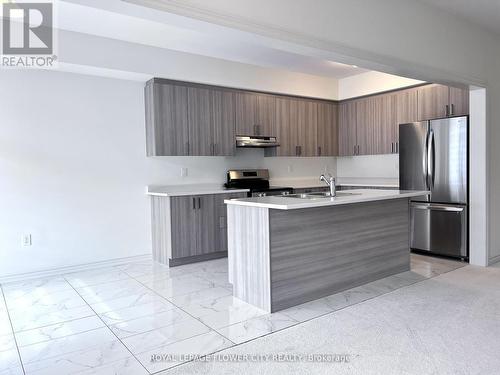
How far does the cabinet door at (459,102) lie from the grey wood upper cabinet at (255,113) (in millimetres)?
2405

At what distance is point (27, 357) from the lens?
2363 millimetres

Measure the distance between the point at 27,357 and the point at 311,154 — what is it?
481cm

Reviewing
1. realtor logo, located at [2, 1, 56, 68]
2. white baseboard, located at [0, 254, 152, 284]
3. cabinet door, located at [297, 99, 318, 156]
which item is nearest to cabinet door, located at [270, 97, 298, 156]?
cabinet door, located at [297, 99, 318, 156]

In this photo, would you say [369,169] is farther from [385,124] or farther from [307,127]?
[307,127]

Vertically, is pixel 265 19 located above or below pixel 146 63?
below

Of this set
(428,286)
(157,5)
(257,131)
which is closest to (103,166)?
(257,131)

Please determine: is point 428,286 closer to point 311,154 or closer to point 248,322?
point 248,322

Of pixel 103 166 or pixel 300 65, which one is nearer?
pixel 103 166

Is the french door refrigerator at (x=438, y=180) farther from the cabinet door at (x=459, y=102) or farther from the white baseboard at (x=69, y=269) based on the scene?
the white baseboard at (x=69, y=269)

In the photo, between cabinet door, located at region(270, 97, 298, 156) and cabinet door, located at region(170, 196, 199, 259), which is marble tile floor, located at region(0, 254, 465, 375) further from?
cabinet door, located at region(270, 97, 298, 156)

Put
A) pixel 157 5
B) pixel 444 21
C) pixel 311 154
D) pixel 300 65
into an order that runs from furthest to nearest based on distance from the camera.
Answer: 1. pixel 311 154
2. pixel 300 65
3. pixel 444 21
4. pixel 157 5

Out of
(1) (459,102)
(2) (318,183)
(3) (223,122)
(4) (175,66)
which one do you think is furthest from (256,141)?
(1) (459,102)

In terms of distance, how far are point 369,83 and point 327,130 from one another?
100 cm

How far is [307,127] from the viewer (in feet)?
20.1
